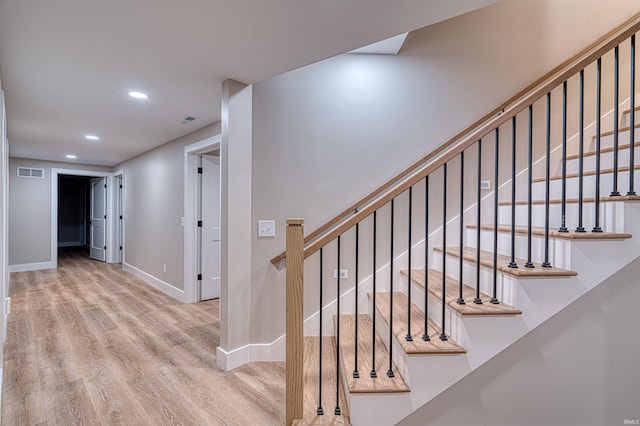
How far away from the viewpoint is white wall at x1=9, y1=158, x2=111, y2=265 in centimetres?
546

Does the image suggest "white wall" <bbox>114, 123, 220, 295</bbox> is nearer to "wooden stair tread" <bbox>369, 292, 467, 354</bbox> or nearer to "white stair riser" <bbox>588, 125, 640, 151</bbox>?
"wooden stair tread" <bbox>369, 292, 467, 354</bbox>

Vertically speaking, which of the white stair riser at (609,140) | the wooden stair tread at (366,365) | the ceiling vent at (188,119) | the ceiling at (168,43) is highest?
the ceiling at (168,43)

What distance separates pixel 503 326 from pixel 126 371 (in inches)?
104

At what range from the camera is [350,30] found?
5.49 feet

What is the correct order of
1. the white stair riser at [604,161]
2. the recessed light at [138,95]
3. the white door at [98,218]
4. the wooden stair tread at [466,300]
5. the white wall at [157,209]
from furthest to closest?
the white door at [98,218], the white wall at [157,209], the recessed light at [138,95], the white stair riser at [604,161], the wooden stair tread at [466,300]

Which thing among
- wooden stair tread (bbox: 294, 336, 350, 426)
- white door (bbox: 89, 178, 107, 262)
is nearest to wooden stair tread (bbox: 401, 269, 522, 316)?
wooden stair tread (bbox: 294, 336, 350, 426)

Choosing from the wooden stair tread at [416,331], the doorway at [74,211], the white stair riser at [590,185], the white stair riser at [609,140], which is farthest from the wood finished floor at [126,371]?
the doorway at [74,211]

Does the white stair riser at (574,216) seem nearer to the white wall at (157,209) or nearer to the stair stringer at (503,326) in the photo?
the stair stringer at (503,326)

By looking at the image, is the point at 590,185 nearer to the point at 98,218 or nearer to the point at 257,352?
the point at 257,352

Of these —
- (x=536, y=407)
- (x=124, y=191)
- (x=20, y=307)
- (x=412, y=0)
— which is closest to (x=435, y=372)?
(x=536, y=407)

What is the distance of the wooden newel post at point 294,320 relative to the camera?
5.07ft

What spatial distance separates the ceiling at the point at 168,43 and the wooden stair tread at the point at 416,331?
1.76 m

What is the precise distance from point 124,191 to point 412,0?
6.20m

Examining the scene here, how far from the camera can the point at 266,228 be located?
7.94 ft
